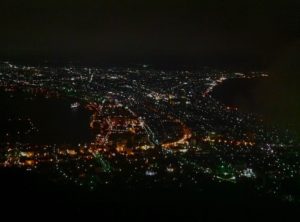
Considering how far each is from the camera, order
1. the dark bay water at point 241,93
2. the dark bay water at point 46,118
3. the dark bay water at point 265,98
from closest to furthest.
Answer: the dark bay water at point 46,118 → the dark bay water at point 265,98 → the dark bay water at point 241,93

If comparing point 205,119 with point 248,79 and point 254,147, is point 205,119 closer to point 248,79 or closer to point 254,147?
point 254,147

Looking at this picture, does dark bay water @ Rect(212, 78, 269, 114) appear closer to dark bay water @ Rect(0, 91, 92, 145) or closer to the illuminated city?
the illuminated city

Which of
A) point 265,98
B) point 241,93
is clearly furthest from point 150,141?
point 241,93

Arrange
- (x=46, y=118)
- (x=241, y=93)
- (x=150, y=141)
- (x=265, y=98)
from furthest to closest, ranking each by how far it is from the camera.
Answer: (x=241, y=93)
(x=265, y=98)
(x=46, y=118)
(x=150, y=141)

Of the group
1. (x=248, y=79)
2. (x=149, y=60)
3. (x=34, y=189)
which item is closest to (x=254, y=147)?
(x=34, y=189)

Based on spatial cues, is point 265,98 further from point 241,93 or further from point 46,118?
point 46,118

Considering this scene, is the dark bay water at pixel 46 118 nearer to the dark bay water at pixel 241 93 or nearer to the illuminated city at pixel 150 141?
the illuminated city at pixel 150 141

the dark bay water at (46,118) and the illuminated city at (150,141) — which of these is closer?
the illuminated city at (150,141)

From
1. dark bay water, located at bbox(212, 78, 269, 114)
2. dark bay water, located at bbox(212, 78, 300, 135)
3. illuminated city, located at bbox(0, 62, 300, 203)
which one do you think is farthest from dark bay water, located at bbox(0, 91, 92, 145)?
dark bay water, located at bbox(212, 78, 269, 114)

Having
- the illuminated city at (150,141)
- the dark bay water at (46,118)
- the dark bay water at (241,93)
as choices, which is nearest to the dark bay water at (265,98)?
the dark bay water at (241,93)
